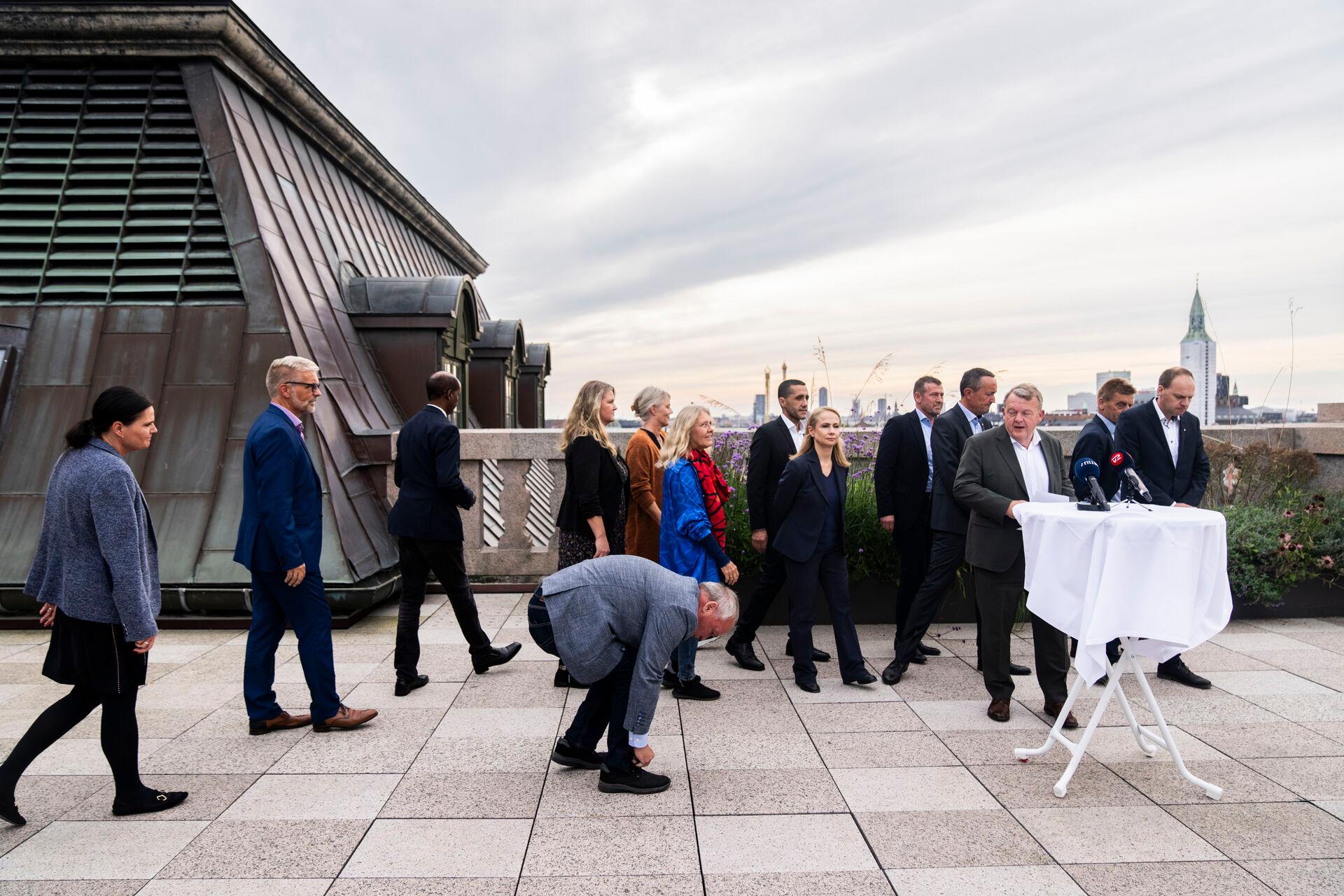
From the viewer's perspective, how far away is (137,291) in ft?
28.3

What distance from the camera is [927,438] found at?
21.7ft

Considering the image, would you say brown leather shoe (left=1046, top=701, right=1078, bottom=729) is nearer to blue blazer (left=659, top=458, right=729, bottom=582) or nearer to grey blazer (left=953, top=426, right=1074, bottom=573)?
grey blazer (left=953, top=426, right=1074, bottom=573)

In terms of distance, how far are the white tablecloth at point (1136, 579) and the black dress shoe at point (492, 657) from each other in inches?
153

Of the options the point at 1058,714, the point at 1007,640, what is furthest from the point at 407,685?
the point at 1058,714

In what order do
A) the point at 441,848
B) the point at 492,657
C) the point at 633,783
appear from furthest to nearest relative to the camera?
the point at 492,657 < the point at 633,783 < the point at 441,848

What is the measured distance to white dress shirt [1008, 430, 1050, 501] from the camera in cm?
538

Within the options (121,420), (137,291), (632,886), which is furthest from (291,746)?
(137,291)

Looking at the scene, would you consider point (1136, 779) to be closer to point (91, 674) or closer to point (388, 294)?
point (91, 674)

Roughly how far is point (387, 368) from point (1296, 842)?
948 centimetres

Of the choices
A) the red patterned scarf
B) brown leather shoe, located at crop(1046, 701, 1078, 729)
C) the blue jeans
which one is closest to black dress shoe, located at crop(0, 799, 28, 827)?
the blue jeans

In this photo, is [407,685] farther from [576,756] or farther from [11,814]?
[11,814]

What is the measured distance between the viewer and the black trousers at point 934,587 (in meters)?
6.02

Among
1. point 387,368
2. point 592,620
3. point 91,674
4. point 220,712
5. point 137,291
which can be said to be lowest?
point 220,712

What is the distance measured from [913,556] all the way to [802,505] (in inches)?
50.4
